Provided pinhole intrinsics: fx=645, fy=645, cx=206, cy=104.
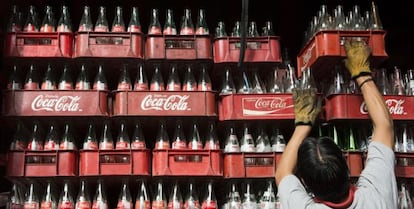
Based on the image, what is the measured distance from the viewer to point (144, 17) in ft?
17.8

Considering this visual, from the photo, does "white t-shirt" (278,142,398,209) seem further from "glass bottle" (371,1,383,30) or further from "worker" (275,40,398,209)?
"glass bottle" (371,1,383,30)

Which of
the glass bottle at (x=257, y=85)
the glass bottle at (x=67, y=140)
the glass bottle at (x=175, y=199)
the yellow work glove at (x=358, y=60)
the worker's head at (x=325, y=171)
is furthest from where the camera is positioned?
the glass bottle at (x=257, y=85)

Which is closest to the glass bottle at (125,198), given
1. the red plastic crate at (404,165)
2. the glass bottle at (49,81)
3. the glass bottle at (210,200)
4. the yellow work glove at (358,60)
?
the glass bottle at (210,200)

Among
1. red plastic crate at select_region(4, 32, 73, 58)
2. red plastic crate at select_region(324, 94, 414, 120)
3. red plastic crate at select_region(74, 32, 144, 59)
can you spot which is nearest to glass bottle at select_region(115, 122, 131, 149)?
red plastic crate at select_region(74, 32, 144, 59)

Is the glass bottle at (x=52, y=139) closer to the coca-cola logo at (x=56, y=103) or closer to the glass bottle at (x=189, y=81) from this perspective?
the coca-cola logo at (x=56, y=103)

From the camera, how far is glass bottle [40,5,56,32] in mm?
4648

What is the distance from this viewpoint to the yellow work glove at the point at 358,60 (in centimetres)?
349

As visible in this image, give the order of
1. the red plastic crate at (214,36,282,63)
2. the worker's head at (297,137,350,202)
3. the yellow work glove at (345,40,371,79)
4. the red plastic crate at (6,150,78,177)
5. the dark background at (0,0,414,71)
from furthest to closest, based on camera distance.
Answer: the dark background at (0,0,414,71), the red plastic crate at (214,36,282,63), the red plastic crate at (6,150,78,177), the yellow work glove at (345,40,371,79), the worker's head at (297,137,350,202)

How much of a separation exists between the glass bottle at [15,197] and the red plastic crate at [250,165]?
A: 4.63ft

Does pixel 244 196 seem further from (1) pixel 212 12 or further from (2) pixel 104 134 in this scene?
(1) pixel 212 12

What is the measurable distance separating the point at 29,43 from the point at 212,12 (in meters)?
1.72

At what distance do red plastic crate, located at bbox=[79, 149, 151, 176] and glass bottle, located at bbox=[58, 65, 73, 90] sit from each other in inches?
19.6

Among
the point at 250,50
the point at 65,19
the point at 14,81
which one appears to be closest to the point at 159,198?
the point at 250,50

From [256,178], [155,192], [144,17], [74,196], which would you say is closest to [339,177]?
[256,178]
